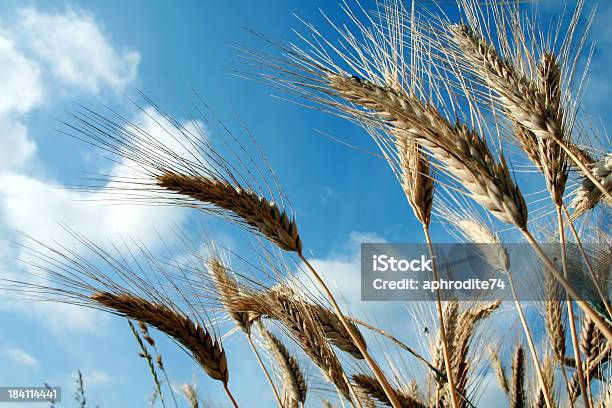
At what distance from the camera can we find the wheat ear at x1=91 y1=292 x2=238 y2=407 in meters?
2.23

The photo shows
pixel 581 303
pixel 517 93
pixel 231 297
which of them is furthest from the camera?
pixel 231 297

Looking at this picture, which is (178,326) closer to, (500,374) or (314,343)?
(314,343)

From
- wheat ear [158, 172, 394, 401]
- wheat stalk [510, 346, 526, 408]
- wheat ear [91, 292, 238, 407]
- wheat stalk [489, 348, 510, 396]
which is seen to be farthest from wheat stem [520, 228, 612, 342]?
wheat stalk [489, 348, 510, 396]

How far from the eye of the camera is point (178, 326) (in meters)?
Result: 2.26

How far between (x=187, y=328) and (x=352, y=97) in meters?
1.23

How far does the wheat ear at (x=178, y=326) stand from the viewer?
2234 millimetres

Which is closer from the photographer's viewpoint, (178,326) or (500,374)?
(178,326)

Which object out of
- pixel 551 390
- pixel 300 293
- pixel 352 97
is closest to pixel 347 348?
pixel 300 293

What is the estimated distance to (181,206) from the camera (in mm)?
2234

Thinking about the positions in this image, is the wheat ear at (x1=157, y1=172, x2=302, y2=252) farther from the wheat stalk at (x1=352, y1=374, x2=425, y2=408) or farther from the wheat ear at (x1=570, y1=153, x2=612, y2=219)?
the wheat ear at (x1=570, y1=153, x2=612, y2=219)

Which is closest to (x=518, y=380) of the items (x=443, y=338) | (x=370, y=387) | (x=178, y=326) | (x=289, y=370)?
(x=370, y=387)

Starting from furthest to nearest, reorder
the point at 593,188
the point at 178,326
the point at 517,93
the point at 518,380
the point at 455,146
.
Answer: the point at 518,380
the point at 178,326
the point at 593,188
the point at 517,93
the point at 455,146

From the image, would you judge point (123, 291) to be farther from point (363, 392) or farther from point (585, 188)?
point (585, 188)

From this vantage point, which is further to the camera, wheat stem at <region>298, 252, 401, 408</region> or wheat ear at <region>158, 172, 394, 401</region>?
wheat ear at <region>158, 172, 394, 401</region>
